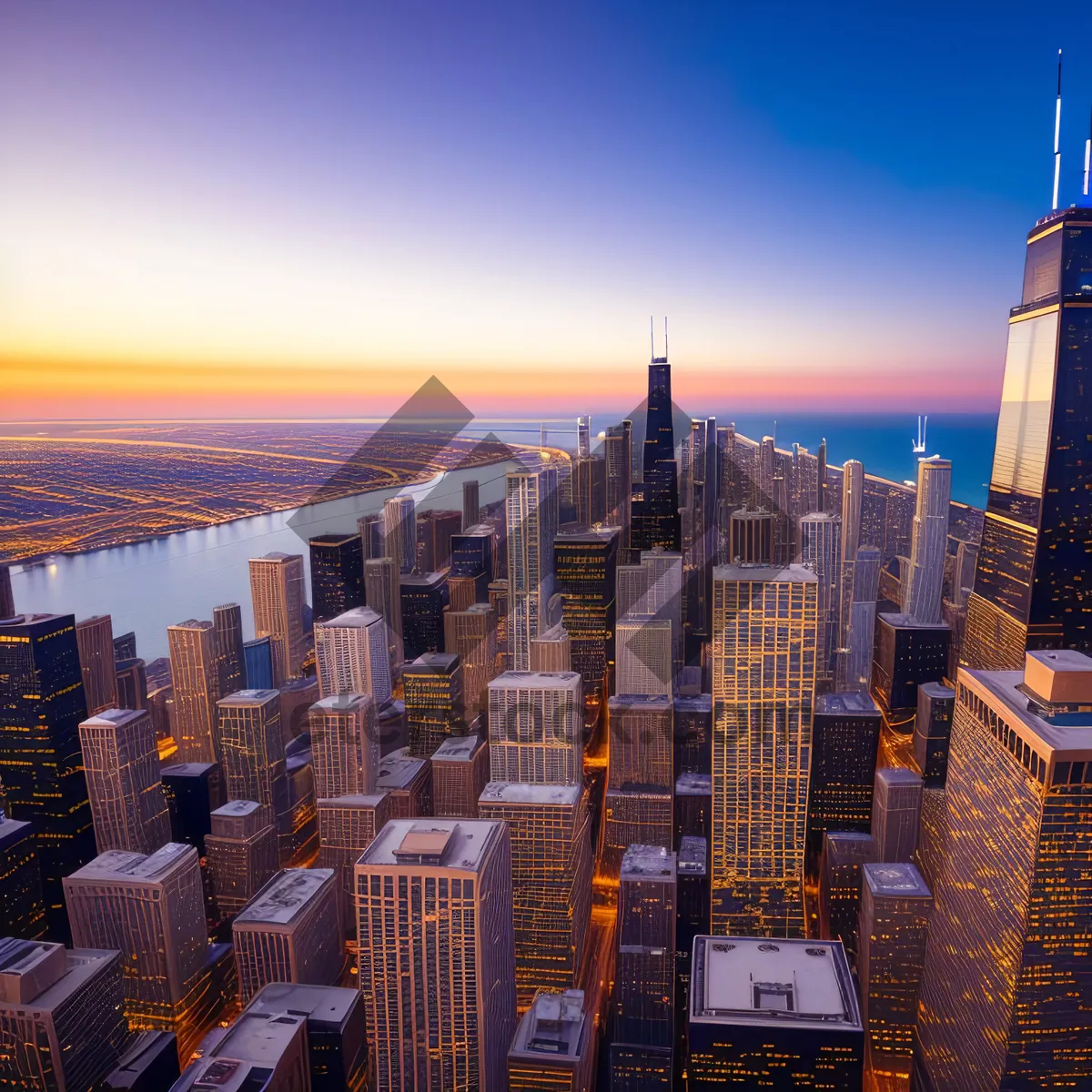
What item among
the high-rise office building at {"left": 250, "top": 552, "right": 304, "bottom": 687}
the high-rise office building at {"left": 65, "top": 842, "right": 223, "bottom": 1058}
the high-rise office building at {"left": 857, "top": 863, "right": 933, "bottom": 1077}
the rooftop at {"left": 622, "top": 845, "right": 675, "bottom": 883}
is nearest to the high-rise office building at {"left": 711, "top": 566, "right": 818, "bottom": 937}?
the rooftop at {"left": 622, "top": 845, "right": 675, "bottom": 883}

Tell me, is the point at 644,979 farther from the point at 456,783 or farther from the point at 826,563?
the point at 826,563

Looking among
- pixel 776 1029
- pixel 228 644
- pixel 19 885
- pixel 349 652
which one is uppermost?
pixel 228 644

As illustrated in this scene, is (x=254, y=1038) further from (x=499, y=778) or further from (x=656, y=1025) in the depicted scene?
(x=499, y=778)

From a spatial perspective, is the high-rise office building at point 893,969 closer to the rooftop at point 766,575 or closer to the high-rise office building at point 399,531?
the rooftop at point 766,575

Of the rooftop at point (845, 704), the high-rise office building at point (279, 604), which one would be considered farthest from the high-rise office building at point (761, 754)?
the high-rise office building at point (279, 604)

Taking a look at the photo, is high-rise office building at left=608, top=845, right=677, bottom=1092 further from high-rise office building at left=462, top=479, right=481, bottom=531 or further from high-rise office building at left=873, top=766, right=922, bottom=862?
high-rise office building at left=462, top=479, right=481, bottom=531

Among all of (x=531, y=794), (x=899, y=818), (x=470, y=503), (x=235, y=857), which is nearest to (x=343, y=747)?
(x=235, y=857)

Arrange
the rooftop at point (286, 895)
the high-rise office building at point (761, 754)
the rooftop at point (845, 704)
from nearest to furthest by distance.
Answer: the rooftop at point (286, 895) < the high-rise office building at point (761, 754) < the rooftop at point (845, 704)
